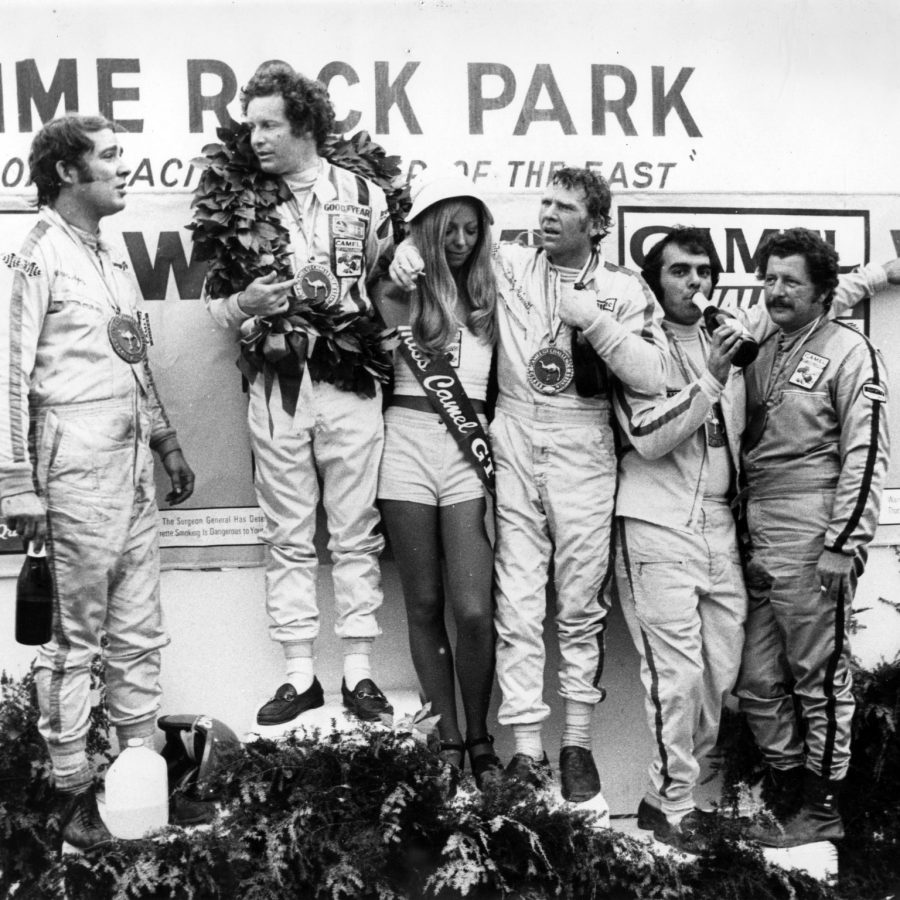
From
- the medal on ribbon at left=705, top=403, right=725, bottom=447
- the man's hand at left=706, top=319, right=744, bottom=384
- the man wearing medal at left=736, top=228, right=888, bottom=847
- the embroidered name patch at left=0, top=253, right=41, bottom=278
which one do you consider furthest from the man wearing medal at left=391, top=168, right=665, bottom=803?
the embroidered name patch at left=0, top=253, right=41, bottom=278

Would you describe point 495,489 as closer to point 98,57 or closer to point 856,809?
point 856,809

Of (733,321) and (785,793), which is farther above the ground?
(733,321)

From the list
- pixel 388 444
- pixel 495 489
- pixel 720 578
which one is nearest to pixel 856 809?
pixel 720 578

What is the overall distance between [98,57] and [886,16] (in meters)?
3.42

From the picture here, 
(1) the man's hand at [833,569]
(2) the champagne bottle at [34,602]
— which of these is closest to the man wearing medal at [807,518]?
(1) the man's hand at [833,569]

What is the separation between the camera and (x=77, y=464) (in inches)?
159

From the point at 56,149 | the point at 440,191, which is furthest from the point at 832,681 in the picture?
the point at 56,149

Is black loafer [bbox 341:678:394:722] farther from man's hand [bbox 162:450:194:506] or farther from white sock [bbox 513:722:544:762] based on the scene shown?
man's hand [bbox 162:450:194:506]

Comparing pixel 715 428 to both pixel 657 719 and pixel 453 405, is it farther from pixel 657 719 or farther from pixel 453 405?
pixel 657 719

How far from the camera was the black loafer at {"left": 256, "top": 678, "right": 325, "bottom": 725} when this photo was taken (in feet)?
14.4

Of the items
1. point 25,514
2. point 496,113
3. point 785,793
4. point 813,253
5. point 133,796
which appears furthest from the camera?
point 496,113

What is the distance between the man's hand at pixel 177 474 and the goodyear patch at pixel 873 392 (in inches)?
102

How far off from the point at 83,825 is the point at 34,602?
84 cm

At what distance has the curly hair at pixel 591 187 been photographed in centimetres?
443
